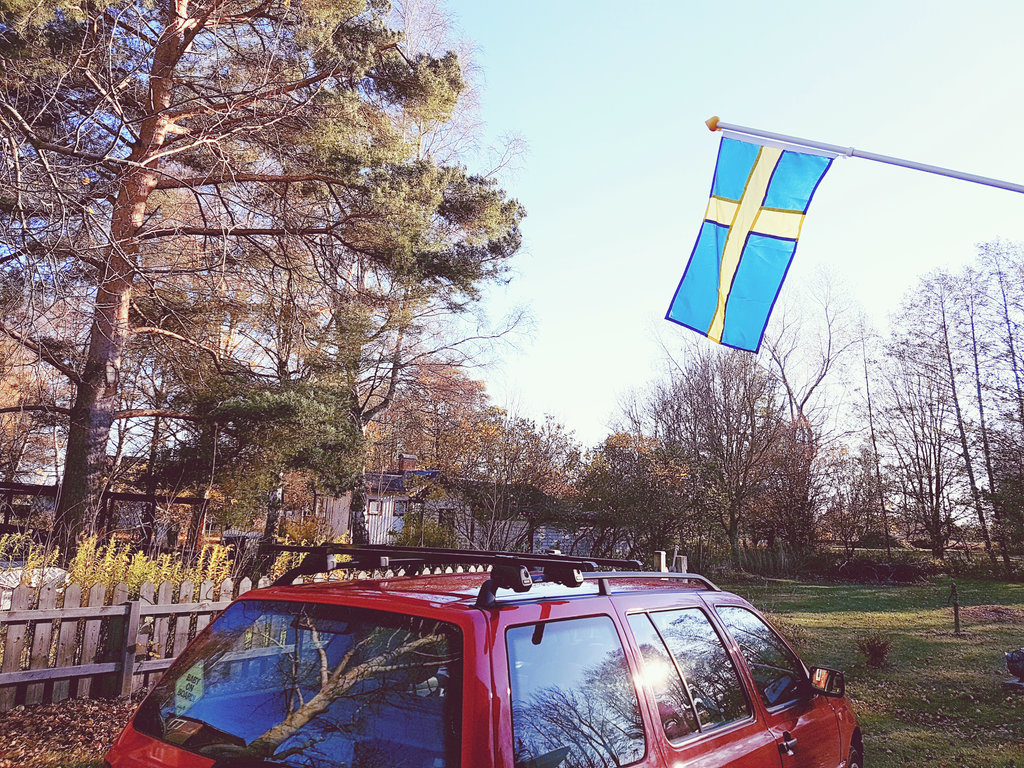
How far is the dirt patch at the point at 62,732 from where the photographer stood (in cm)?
508

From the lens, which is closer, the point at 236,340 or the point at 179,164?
the point at 179,164

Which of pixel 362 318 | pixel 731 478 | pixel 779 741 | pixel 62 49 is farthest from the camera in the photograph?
pixel 731 478

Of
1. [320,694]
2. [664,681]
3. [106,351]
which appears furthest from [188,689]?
[106,351]

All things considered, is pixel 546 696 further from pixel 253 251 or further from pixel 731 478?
pixel 731 478

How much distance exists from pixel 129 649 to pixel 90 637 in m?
0.35

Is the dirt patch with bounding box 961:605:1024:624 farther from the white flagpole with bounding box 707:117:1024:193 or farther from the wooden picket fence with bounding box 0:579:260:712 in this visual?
the wooden picket fence with bounding box 0:579:260:712

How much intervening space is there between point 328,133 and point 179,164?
13.9 ft

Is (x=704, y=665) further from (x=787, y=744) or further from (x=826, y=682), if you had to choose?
(x=826, y=682)

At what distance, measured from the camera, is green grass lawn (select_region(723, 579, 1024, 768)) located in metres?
6.95

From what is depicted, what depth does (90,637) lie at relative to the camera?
6531mm

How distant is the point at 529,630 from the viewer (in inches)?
88.8

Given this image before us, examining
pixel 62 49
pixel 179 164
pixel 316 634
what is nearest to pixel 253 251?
pixel 179 164

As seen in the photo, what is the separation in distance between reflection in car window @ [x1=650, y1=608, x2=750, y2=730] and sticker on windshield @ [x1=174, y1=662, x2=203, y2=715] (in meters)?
1.67

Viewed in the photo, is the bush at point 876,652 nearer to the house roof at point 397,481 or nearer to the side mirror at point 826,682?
the side mirror at point 826,682
